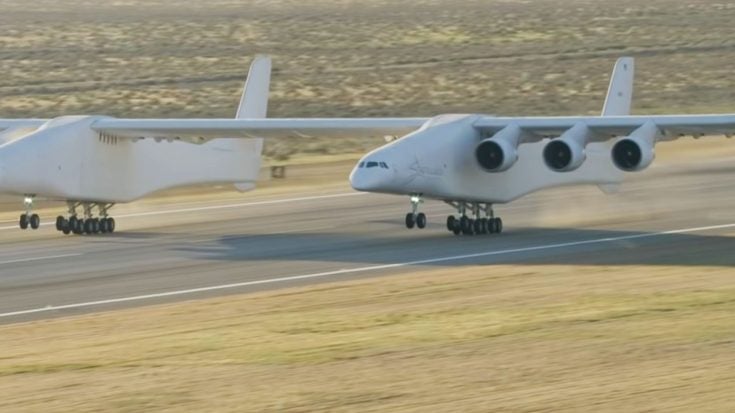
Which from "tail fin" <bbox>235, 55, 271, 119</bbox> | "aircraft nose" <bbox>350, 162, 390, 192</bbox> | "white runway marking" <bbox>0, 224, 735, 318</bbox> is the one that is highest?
"tail fin" <bbox>235, 55, 271, 119</bbox>

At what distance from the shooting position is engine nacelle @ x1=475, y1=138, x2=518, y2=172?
34688 mm

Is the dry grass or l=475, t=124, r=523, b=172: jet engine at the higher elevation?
l=475, t=124, r=523, b=172: jet engine

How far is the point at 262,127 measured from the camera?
36.4m

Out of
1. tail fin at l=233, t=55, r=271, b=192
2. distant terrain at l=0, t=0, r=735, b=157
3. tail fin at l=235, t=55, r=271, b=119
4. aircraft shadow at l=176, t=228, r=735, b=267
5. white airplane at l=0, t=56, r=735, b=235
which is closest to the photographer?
aircraft shadow at l=176, t=228, r=735, b=267

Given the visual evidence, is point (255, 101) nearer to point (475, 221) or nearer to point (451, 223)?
point (451, 223)

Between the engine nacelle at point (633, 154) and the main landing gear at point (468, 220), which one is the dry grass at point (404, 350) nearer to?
the engine nacelle at point (633, 154)

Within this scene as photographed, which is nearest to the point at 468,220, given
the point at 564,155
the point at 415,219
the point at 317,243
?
the point at 415,219

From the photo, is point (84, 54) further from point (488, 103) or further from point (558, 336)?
point (558, 336)

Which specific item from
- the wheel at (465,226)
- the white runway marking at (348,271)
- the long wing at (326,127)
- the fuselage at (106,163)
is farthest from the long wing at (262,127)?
the white runway marking at (348,271)

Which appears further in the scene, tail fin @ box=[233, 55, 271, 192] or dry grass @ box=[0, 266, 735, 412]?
tail fin @ box=[233, 55, 271, 192]

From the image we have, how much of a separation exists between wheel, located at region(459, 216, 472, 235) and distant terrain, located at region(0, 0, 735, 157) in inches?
795

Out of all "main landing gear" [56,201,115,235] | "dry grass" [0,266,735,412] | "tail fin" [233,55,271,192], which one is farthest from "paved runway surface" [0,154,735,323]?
"dry grass" [0,266,735,412]

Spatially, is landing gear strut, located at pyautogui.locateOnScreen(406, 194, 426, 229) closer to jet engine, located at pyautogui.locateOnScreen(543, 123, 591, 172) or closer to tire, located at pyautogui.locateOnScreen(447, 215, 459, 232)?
tire, located at pyautogui.locateOnScreen(447, 215, 459, 232)

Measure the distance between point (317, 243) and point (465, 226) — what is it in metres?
3.30
